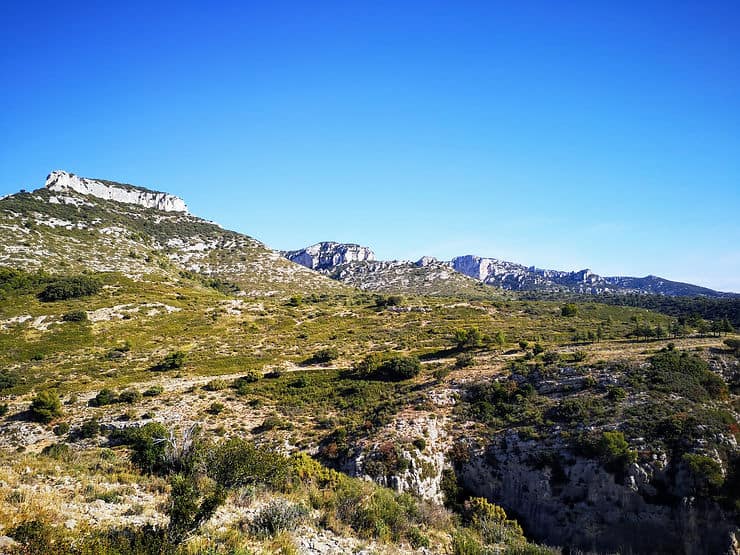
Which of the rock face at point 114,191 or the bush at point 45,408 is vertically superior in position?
the rock face at point 114,191

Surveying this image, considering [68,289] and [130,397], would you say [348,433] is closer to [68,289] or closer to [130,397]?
[130,397]

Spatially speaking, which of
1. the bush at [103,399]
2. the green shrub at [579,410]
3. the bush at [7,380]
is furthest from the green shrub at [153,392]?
the green shrub at [579,410]

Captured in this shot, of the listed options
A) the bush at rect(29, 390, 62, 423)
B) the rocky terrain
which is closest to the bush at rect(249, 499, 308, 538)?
the rocky terrain

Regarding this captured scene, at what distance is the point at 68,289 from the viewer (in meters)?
62.5

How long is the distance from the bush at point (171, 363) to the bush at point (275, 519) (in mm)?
36606

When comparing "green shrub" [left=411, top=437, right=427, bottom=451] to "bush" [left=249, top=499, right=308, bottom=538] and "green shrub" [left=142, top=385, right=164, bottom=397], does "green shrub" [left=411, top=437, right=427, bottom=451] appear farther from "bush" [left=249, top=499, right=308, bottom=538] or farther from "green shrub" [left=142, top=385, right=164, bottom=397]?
"green shrub" [left=142, top=385, right=164, bottom=397]

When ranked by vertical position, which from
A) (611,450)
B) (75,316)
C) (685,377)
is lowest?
(611,450)

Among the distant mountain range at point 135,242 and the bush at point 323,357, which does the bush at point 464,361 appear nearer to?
the bush at point 323,357

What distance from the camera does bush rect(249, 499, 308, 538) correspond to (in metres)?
11.2

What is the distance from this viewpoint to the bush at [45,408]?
2911cm

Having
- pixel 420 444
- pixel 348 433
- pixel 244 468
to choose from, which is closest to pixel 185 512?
pixel 244 468

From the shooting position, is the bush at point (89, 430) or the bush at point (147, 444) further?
the bush at point (89, 430)

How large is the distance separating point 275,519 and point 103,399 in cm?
2984

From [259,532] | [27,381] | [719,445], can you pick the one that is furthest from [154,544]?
[27,381]
